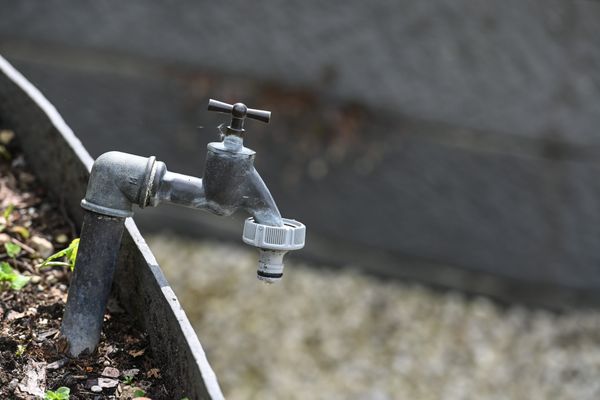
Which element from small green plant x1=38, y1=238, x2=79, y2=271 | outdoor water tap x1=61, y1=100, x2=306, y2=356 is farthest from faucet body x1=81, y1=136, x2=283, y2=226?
small green plant x1=38, y1=238, x2=79, y2=271

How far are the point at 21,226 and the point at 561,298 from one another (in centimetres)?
260

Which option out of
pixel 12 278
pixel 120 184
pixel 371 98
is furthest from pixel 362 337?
pixel 120 184

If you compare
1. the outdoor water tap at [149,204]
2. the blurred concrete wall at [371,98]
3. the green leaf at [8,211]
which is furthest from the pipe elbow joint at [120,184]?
the blurred concrete wall at [371,98]

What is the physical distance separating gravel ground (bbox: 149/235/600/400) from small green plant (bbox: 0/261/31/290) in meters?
1.67

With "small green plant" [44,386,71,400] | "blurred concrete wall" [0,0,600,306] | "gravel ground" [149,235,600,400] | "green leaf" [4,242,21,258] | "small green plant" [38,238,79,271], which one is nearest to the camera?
"small green plant" [44,386,71,400]

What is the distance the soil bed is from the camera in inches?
43.6

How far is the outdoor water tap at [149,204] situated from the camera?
1.13 metres

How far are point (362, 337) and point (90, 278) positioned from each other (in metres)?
2.18

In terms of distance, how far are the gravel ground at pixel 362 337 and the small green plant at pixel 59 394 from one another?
1847mm

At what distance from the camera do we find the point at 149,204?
3.82ft

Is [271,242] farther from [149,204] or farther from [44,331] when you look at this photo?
[44,331]

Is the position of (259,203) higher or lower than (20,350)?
higher

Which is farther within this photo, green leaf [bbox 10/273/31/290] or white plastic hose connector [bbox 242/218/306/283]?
green leaf [bbox 10/273/31/290]

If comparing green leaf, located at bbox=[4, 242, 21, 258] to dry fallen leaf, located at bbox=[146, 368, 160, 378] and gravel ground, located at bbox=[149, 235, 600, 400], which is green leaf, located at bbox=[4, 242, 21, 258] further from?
gravel ground, located at bbox=[149, 235, 600, 400]
